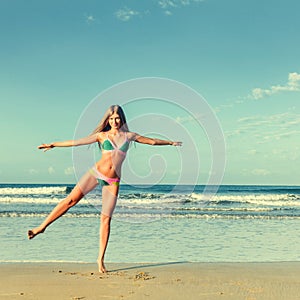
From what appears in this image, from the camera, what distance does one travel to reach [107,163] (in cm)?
639

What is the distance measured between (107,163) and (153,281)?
170cm

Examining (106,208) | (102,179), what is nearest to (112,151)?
(102,179)

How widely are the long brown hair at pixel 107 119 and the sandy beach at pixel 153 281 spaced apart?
6.63 feet

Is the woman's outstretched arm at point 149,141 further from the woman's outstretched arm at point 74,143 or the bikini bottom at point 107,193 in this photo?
the bikini bottom at point 107,193

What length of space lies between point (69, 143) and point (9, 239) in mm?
5206

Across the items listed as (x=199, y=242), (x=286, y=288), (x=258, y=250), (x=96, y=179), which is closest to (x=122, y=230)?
(x=199, y=242)

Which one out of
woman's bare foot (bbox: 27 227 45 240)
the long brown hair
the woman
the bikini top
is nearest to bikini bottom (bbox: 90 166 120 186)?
the woman

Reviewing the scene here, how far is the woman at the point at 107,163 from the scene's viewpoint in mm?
6332

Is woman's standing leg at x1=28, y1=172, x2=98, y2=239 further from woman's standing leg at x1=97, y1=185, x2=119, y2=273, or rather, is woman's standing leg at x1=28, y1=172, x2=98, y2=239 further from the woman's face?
the woman's face

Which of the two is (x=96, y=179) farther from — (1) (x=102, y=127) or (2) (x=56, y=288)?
(2) (x=56, y=288)

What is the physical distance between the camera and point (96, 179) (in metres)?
6.41

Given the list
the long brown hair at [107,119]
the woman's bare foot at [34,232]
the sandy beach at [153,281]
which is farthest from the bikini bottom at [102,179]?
the sandy beach at [153,281]

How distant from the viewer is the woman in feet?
20.8

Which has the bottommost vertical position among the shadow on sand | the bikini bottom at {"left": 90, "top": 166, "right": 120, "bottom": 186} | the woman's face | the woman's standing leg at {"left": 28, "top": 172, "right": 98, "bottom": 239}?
the shadow on sand
